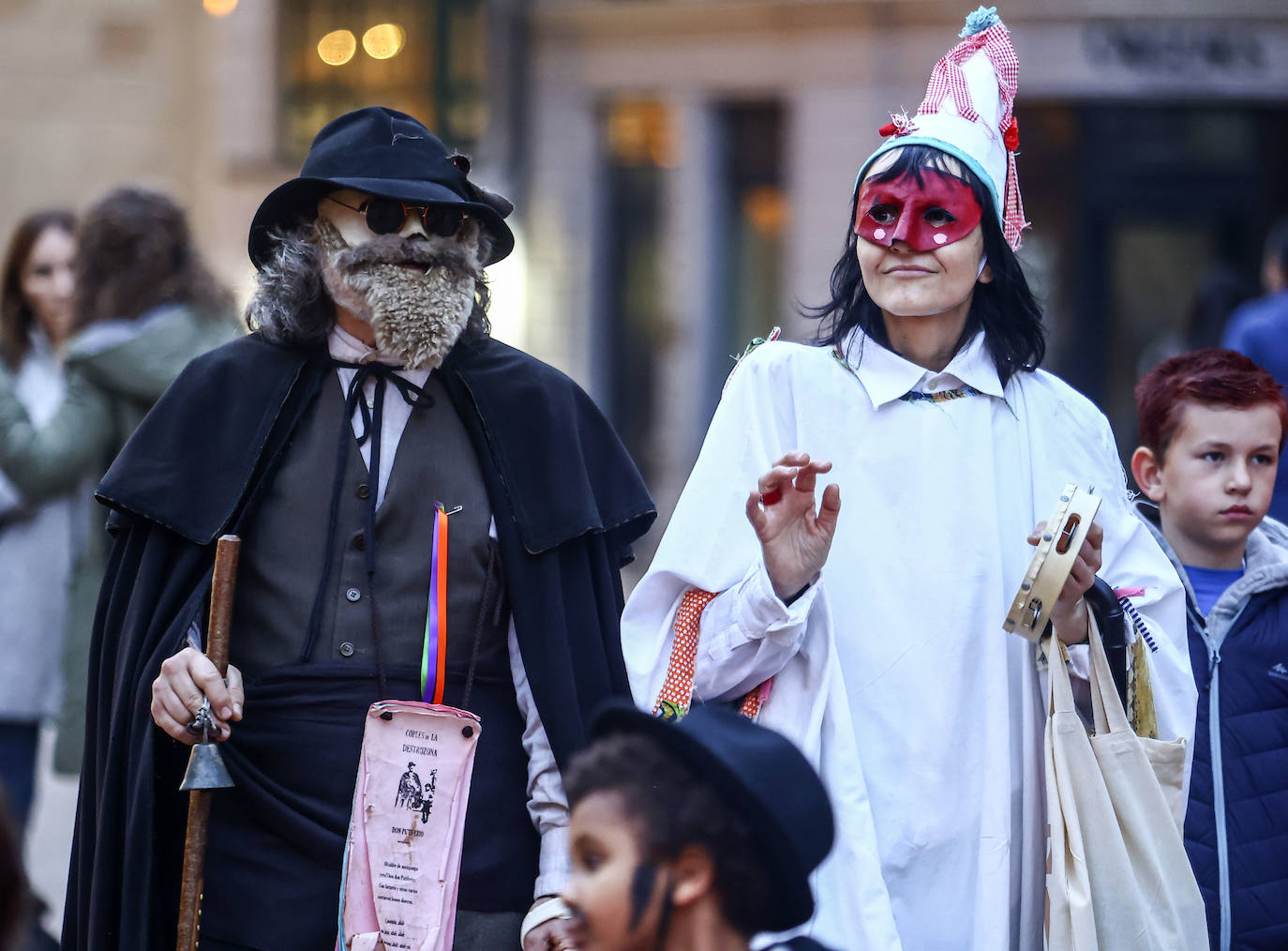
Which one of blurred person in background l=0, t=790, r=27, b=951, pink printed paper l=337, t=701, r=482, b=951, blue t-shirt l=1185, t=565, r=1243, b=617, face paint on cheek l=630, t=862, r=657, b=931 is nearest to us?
blurred person in background l=0, t=790, r=27, b=951

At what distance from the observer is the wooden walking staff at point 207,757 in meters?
3.08

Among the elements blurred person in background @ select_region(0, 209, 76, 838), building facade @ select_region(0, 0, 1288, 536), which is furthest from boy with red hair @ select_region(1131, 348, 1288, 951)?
building facade @ select_region(0, 0, 1288, 536)

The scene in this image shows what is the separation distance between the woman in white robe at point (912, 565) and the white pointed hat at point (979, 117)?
0.02 meters

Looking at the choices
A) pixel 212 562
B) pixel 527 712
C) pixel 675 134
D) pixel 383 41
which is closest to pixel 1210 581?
pixel 527 712

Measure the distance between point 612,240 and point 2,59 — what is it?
5.05m

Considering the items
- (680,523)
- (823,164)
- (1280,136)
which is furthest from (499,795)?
(1280,136)

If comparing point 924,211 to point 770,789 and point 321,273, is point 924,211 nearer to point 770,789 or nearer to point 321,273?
point 321,273

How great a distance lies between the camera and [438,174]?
3.38 meters

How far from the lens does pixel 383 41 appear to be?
14.1m

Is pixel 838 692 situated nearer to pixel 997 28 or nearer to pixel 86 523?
pixel 997 28

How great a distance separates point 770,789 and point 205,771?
117cm

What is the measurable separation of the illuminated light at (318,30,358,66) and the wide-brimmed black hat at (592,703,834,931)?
12.4 m

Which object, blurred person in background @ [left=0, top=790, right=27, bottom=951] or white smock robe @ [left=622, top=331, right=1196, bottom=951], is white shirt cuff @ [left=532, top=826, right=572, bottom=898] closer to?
white smock robe @ [left=622, top=331, right=1196, bottom=951]

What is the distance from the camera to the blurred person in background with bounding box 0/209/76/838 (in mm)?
4992
